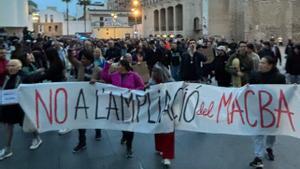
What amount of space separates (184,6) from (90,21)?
31.5 metres

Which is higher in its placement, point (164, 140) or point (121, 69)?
point (121, 69)

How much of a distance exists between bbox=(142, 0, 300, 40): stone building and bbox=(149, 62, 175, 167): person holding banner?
52154mm

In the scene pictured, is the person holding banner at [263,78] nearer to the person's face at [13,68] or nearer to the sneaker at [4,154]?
the person's face at [13,68]

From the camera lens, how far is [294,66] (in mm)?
13594

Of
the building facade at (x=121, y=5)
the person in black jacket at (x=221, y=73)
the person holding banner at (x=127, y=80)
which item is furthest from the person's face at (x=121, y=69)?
the building facade at (x=121, y=5)

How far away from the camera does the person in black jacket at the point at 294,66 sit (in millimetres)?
13508

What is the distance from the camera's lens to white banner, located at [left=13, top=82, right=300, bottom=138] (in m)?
7.20

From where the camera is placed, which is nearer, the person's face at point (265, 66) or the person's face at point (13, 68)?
the person's face at point (265, 66)

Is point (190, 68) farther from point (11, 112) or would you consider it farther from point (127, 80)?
point (11, 112)

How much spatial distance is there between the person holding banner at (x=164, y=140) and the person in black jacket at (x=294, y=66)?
6.56 metres

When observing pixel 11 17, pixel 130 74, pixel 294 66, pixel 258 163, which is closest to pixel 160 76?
pixel 130 74

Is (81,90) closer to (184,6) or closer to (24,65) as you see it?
(24,65)

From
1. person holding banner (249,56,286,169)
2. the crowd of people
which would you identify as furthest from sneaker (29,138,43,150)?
person holding banner (249,56,286,169)

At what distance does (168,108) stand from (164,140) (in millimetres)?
486
